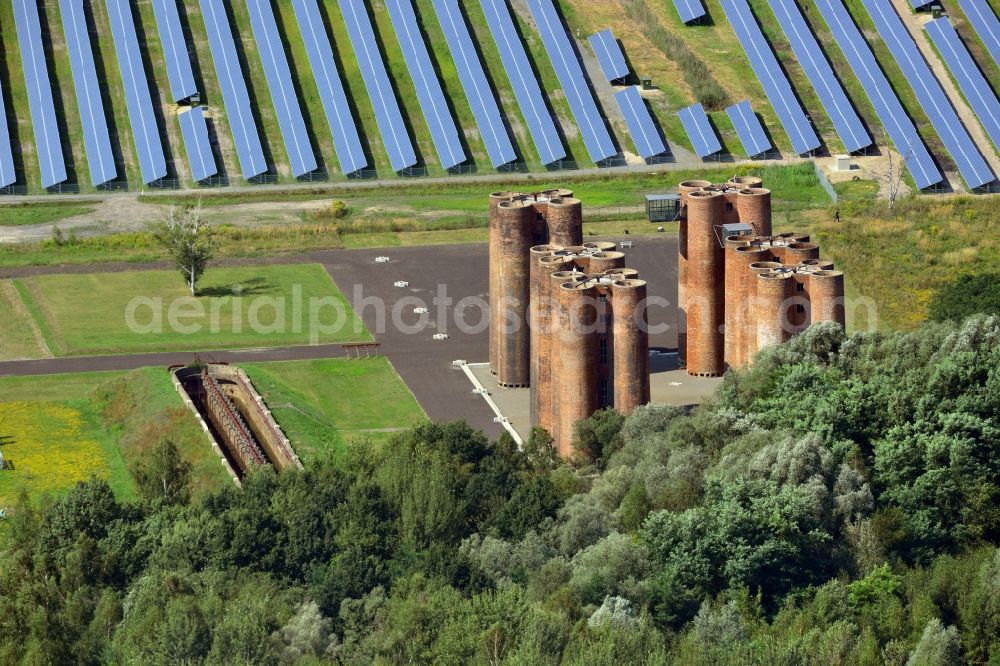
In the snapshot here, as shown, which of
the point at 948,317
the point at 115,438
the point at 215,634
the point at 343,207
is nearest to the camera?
the point at 215,634

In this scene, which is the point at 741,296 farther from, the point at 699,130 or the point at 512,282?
the point at 699,130

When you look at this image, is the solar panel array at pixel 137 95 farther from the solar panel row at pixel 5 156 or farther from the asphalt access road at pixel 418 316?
the asphalt access road at pixel 418 316

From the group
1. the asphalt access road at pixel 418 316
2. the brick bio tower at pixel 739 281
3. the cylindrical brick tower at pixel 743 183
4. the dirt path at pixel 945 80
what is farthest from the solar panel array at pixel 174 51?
the cylindrical brick tower at pixel 743 183

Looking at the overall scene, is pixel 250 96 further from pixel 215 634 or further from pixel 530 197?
pixel 215 634

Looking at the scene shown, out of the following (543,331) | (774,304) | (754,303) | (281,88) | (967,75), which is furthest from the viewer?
(967,75)

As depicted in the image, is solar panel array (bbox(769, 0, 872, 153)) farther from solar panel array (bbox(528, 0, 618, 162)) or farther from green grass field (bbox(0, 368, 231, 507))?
green grass field (bbox(0, 368, 231, 507))

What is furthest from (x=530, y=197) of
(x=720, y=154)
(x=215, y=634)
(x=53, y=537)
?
(x=720, y=154)

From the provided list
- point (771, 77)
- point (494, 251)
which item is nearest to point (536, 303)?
point (494, 251)
